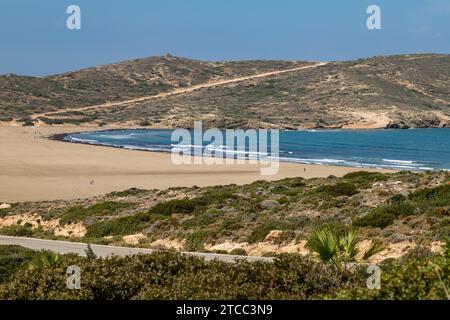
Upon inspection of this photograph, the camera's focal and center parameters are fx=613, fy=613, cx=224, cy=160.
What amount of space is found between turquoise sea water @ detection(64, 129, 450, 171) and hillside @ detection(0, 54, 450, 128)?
27762 mm

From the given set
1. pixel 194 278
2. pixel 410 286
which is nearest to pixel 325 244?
pixel 194 278

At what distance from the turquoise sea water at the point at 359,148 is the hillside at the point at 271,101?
91.1 ft

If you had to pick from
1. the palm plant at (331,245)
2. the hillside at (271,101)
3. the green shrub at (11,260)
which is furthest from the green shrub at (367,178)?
the hillside at (271,101)

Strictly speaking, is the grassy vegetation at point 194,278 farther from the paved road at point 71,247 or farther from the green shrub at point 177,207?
the green shrub at point 177,207

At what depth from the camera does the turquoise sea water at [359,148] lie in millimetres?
71500

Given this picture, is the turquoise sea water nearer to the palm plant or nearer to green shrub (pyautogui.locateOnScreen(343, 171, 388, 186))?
green shrub (pyautogui.locateOnScreen(343, 171, 388, 186))

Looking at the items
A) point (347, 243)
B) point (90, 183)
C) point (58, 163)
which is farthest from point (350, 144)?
point (347, 243)

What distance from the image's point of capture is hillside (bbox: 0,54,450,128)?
481 feet

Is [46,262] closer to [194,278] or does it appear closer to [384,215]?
[194,278]

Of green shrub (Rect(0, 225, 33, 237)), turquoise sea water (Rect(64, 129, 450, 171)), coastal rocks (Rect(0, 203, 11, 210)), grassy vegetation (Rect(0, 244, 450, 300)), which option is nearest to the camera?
grassy vegetation (Rect(0, 244, 450, 300))

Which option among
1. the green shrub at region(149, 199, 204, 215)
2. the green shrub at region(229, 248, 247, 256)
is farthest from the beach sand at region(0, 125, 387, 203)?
the green shrub at region(229, 248, 247, 256)

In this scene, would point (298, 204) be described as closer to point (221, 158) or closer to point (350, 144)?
point (221, 158)

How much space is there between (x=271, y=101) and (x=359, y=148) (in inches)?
3362

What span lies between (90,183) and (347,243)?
142ft
